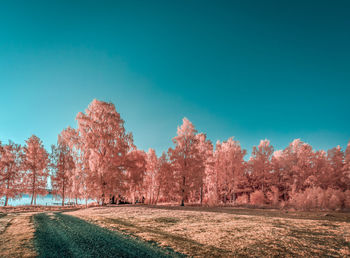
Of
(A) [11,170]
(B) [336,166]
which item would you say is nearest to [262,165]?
(B) [336,166]

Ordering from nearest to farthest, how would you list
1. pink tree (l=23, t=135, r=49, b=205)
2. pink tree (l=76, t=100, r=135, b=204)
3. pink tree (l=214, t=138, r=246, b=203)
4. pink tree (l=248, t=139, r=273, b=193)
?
pink tree (l=76, t=100, r=135, b=204) < pink tree (l=23, t=135, r=49, b=205) < pink tree (l=214, t=138, r=246, b=203) < pink tree (l=248, t=139, r=273, b=193)

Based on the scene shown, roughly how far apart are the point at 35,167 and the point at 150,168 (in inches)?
720

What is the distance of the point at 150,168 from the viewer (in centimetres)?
3459

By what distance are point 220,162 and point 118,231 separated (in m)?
29.3

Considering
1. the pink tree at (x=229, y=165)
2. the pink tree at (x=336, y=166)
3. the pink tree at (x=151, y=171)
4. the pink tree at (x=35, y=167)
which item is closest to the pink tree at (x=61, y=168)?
the pink tree at (x=35, y=167)

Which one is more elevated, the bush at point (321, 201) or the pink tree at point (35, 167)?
the pink tree at point (35, 167)

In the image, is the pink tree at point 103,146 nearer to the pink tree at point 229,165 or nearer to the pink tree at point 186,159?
the pink tree at point 186,159

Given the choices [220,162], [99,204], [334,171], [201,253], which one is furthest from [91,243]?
[334,171]

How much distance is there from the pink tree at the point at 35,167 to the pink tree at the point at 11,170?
90 centimetres

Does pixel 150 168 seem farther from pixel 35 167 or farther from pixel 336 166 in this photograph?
pixel 336 166

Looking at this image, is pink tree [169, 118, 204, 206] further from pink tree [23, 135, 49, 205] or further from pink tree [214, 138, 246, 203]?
pink tree [23, 135, 49, 205]

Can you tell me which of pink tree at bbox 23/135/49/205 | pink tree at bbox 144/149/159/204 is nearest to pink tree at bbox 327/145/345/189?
pink tree at bbox 144/149/159/204

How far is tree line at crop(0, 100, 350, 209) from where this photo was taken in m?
24.6

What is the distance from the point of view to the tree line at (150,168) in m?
24.6
